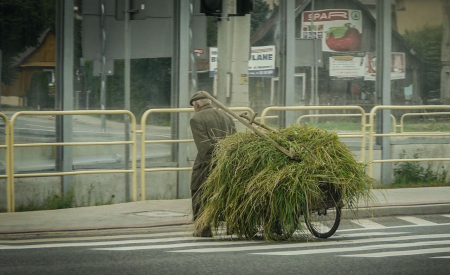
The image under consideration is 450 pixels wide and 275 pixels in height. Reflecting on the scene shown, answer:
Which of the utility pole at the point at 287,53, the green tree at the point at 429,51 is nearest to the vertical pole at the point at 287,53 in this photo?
the utility pole at the point at 287,53

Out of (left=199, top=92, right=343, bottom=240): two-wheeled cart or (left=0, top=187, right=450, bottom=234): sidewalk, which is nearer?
(left=199, top=92, right=343, bottom=240): two-wheeled cart

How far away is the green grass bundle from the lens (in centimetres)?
876

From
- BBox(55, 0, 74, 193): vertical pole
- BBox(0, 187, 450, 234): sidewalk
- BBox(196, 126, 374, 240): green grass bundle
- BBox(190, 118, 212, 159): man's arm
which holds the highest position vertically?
BBox(55, 0, 74, 193): vertical pole

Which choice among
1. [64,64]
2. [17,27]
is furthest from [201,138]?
[17,27]

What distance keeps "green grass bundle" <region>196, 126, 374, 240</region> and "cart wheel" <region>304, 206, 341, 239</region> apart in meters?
0.18

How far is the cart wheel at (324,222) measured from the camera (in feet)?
29.7

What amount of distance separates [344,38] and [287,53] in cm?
141

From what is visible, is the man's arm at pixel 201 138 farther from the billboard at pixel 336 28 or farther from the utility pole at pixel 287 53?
the billboard at pixel 336 28

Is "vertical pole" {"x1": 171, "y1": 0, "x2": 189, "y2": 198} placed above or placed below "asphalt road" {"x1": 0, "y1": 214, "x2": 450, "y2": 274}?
above

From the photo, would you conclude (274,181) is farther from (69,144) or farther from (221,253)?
(69,144)

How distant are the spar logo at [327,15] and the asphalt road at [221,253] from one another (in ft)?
20.0

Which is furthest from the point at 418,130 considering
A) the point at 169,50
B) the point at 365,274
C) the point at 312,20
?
the point at 365,274

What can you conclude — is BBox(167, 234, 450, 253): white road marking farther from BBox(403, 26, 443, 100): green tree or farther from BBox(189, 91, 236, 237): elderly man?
BBox(403, 26, 443, 100): green tree

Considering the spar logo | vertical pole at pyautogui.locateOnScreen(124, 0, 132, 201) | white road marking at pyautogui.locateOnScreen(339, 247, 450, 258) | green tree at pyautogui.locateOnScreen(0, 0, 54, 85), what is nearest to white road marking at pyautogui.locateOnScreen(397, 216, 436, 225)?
white road marking at pyautogui.locateOnScreen(339, 247, 450, 258)
